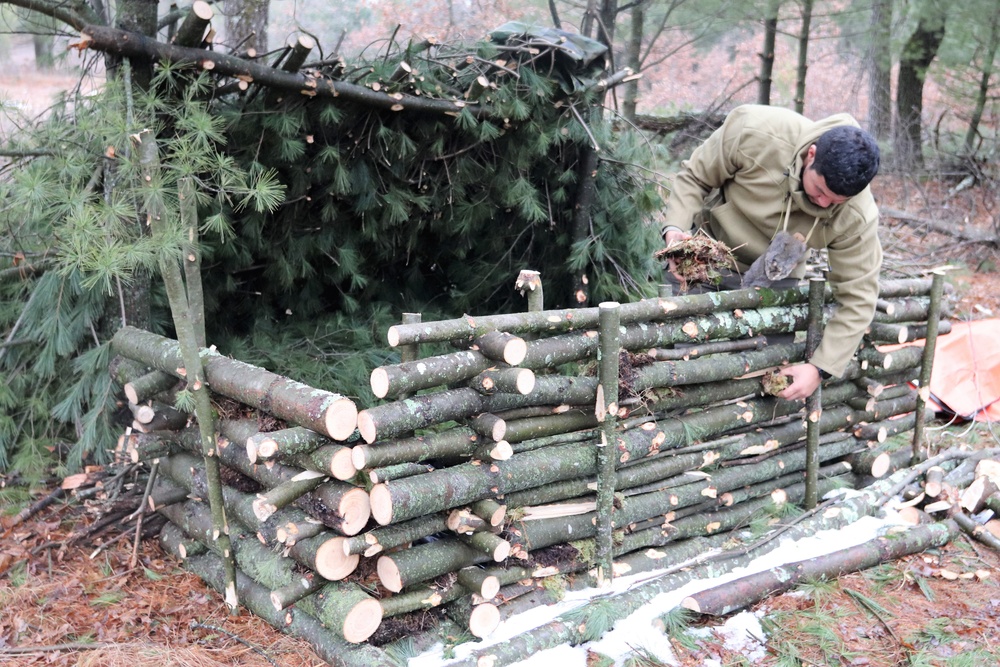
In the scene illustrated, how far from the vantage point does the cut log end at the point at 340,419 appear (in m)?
2.78

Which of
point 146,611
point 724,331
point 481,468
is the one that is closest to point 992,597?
point 724,331

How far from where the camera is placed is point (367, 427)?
2818 millimetres

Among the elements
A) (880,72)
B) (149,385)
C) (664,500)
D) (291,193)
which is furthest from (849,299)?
(880,72)

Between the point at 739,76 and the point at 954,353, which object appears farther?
the point at 739,76

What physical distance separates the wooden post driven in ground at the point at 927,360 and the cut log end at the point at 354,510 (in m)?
3.58

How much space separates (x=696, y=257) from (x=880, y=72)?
11.0 meters

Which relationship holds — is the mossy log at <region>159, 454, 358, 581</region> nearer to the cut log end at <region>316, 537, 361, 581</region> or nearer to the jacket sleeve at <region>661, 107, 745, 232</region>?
the cut log end at <region>316, 537, 361, 581</region>

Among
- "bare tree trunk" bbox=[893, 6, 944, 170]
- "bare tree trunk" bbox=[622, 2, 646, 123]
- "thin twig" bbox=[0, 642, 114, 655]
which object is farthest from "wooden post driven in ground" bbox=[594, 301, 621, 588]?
"bare tree trunk" bbox=[893, 6, 944, 170]

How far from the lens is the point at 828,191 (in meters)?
3.62

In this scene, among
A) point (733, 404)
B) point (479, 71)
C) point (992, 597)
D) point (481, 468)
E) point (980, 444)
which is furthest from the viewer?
point (980, 444)

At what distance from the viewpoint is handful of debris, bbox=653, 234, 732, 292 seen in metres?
3.80

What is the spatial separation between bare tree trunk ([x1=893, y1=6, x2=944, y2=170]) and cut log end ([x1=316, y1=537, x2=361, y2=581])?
35.2ft

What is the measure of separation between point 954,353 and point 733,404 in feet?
9.81

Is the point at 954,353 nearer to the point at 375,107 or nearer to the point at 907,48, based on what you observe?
the point at 375,107
